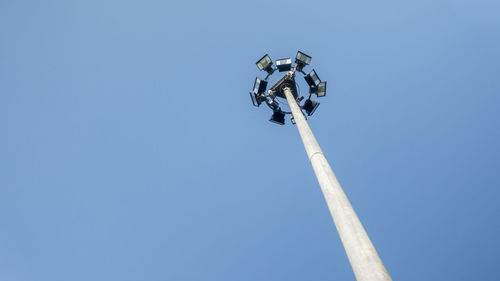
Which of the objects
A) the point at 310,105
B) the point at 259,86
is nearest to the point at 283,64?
the point at 259,86

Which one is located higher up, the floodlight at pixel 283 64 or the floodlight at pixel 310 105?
the floodlight at pixel 283 64

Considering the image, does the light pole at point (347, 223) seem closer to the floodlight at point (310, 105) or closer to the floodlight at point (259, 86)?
the floodlight at point (259, 86)

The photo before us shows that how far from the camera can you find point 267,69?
10695 millimetres

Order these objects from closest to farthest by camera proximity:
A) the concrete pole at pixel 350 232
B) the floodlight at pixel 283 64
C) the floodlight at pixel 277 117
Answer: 1. the concrete pole at pixel 350 232
2. the floodlight at pixel 283 64
3. the floodlight at pixel 277 117

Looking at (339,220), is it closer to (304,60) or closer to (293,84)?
(293,84)

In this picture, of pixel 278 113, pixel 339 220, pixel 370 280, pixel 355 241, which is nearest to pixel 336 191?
pixel 339 220

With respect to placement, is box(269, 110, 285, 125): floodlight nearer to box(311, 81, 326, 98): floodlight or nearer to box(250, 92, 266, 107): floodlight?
box(250, 92, 266, 107): floodlight

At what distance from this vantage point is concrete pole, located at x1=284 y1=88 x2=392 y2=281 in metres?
3.08

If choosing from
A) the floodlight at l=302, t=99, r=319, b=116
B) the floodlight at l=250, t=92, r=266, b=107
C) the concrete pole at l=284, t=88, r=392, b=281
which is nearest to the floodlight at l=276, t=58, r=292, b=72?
the floodlight at l=250, t=92, r=266, b=107

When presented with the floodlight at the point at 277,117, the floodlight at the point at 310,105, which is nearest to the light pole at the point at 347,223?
the floodlight at the point at 277,117

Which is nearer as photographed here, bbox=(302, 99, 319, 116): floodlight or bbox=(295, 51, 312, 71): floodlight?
bbox=(295, 51, 312, 71): floodlight

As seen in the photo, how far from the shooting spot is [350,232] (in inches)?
141

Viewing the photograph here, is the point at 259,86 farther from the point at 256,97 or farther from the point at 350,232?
the point at 350,232

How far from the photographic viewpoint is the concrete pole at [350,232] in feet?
10.1
